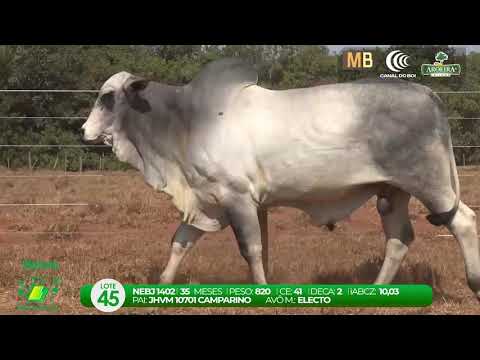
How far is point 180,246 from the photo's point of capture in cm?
809

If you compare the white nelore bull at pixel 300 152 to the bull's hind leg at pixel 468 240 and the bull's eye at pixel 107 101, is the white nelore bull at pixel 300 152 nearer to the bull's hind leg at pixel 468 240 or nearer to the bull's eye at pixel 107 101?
the bull's hind leg at pixel 468 240

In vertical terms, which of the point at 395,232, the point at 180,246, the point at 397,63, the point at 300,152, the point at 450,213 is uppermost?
the point at 397,63

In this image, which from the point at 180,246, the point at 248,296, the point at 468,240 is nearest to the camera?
the point at 248,296

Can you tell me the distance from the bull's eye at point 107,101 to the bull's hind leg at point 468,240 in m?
3.38

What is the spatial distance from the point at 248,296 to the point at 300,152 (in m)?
1.37

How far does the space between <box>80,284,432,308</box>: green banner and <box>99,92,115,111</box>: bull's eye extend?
1809 mm

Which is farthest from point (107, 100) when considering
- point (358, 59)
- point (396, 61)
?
point (396, 61)

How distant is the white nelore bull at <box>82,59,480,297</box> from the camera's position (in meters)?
7.42

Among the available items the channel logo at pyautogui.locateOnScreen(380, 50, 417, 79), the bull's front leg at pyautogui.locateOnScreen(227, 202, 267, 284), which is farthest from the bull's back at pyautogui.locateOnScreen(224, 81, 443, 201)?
the channel logo at pyautogui.locateOnScreen(380, 50, 417, 79)

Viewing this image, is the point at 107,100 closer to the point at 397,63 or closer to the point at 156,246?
the point at 156,246

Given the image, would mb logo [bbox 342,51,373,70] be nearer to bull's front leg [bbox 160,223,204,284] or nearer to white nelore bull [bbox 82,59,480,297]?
white nelore bull [bbox 82,59,480,297]

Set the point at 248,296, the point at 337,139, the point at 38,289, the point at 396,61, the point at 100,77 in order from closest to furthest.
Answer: the point at 248,296 < the point at 337,139 < the point at 38,289 < the point at 396,61 < the point at 100,77

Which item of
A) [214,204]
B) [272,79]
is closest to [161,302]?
[214,204]

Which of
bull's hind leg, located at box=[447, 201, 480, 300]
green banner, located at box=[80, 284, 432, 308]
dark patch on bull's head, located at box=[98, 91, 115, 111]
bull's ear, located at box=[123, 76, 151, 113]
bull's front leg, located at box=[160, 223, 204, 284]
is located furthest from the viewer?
bull's front leg, located at box=[160, 223, 204, 284]
